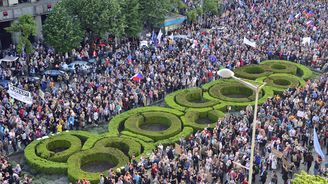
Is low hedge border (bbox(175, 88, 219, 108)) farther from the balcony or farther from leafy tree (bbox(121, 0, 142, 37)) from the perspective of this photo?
the balcony

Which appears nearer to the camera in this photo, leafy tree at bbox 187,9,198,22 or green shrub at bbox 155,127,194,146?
green shrub at bbox 155,127,194,146

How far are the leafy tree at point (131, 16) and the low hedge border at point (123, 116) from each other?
15034 mm

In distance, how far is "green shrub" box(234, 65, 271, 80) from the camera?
4262 centimetres

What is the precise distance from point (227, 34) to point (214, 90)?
14.0 meters


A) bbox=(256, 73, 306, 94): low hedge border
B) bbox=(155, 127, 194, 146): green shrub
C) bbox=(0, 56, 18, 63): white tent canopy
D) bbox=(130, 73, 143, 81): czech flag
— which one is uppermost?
bbox=(0, 56, 18, 63): white tent canopy

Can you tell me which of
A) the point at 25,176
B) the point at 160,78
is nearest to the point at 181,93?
the point at 160,78

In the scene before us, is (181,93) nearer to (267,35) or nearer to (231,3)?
(267,35)

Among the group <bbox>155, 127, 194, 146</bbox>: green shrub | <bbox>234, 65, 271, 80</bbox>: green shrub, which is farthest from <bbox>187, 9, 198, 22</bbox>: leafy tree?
<bbox>155, 127, 194, 146</bbox>: green shrub

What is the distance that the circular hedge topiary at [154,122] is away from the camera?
106ft

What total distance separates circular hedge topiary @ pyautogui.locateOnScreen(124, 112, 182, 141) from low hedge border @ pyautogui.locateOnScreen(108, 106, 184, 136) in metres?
0.54

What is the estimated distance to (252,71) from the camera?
146 ft

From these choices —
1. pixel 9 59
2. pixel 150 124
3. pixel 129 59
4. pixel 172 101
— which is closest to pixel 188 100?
pixel 172 101

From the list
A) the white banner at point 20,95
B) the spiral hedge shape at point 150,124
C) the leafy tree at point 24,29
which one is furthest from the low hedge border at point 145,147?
the leafy tree at point 24,29

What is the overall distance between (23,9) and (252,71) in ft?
Answer: 77.6
